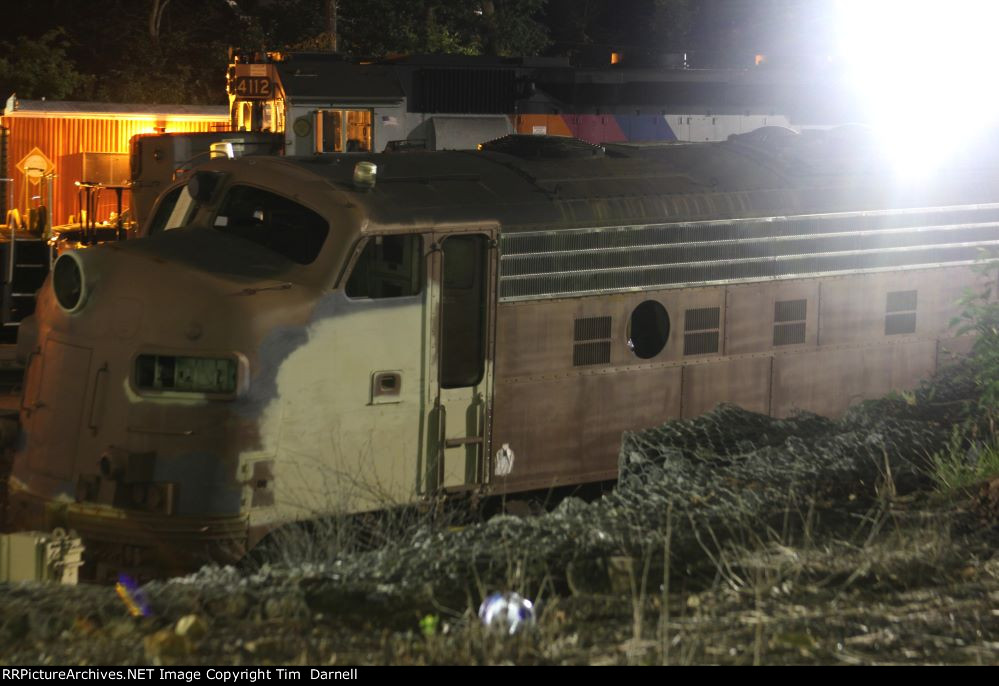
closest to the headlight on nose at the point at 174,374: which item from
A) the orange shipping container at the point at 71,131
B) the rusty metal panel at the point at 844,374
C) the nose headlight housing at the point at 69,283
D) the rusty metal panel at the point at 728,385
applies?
the nose headlight housing at the point at 69,283

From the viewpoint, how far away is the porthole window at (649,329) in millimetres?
10477

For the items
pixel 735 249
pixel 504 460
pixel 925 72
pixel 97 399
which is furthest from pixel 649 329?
pixel 925 72

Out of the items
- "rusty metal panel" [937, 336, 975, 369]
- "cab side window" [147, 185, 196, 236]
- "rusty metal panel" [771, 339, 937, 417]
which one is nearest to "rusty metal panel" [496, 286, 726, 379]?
"rusty metal panel" [771, 339, 937, 417]

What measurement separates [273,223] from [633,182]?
2716mm

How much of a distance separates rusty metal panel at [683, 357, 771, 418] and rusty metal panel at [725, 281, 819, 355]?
12 centimetres

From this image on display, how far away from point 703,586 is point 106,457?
3693 mm

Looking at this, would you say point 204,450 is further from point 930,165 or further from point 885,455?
point 930,165

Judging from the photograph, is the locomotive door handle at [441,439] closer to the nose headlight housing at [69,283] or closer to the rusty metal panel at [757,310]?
the nose headlight housing at [69,283]

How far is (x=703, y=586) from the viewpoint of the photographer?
6.94 metres

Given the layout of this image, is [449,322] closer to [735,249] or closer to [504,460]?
[504,460]

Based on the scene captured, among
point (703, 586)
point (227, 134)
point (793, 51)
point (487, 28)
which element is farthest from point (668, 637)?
point (793, 51)

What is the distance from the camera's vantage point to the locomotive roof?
379 inches

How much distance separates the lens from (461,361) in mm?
9570

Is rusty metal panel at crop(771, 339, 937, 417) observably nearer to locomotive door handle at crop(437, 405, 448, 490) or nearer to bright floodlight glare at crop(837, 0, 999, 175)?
bright floodlight glare at crop(837, 0, 999, 175)
